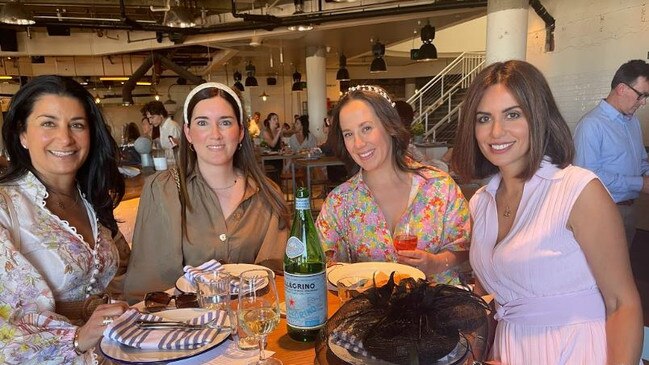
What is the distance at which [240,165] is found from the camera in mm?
2160

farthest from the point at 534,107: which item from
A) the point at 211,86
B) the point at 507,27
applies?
the point at 507,27

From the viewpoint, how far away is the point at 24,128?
5.20 feet

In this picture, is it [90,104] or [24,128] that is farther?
[90,104]

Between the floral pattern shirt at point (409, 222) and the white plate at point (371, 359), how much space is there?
986 mm

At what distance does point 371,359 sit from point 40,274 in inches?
47.1

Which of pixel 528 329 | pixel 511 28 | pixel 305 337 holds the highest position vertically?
pixel 511 28

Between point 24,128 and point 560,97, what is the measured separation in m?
7.00

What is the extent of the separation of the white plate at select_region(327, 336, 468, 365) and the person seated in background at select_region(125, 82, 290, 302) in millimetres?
963

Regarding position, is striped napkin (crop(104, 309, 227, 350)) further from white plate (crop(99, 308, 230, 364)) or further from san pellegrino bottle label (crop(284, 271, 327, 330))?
san pellegrino bottle label (crop(284, 271, 327, 330))

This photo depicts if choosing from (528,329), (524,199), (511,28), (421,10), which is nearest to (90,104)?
(524,199)

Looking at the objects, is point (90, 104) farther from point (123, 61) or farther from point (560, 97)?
point (123, 61)

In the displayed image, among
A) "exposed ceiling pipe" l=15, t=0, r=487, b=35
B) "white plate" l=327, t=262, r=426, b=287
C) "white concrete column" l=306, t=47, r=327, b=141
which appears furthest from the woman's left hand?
"white concrete column" l=306, t=47, r=327, b=141

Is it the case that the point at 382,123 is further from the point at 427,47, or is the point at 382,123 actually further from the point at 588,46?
the point at 427,47

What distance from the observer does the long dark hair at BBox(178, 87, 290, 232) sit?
6.31ft
